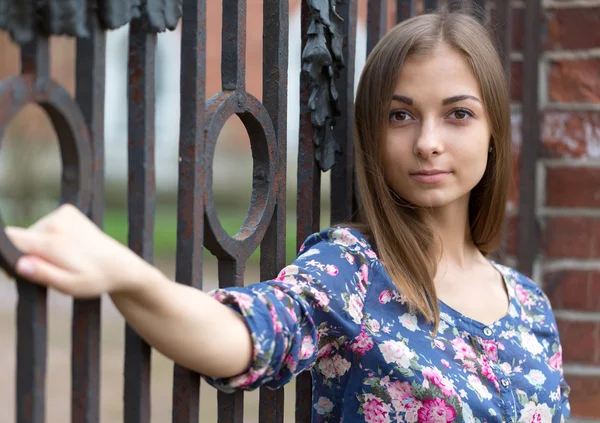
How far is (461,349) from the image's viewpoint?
1.43 metres

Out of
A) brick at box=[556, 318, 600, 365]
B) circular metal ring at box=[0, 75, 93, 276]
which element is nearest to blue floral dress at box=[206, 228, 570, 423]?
circular metal ring at box=[0, 75, 93, 276]

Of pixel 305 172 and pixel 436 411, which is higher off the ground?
pixel 305 172

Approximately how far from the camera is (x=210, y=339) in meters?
0.96

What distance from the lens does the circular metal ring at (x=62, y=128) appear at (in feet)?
2.46

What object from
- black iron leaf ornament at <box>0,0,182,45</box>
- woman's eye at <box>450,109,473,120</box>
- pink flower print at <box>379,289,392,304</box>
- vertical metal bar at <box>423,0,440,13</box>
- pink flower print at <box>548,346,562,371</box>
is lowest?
pink flower print at <box>548,346,562,371</box>

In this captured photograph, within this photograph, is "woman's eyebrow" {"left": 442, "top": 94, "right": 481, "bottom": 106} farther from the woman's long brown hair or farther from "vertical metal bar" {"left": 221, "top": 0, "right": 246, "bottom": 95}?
"vertical metal bar" {"left": 221, "top": 0, "right": 246, "bottom": 95}

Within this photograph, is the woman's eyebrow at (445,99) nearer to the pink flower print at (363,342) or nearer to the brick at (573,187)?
the pink flower print at (363,342)

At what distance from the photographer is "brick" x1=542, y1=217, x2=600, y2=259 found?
213 cm

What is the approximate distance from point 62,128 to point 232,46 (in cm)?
39

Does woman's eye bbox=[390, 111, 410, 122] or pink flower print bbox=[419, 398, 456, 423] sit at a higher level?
woman's eye bbox=[390, 111, 410, 122]

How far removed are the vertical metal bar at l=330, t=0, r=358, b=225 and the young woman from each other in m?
0.03

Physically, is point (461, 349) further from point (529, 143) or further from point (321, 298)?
point (529, 143)

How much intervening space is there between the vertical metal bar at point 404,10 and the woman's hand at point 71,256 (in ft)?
4.04

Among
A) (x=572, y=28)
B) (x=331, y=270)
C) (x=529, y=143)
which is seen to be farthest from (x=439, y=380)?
(x=572, y=28)
